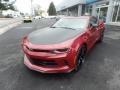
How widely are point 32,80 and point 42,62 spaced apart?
0.53m

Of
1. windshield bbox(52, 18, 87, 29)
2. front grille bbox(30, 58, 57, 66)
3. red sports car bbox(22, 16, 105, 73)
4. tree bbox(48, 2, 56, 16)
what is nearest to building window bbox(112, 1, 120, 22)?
windshield bbox(52, 18, 87, 29)

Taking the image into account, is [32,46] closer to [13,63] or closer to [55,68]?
[55,68]

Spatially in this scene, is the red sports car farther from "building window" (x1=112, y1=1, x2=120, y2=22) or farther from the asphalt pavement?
"building window" (x1=112, y1=1, x2=120, y2=22)

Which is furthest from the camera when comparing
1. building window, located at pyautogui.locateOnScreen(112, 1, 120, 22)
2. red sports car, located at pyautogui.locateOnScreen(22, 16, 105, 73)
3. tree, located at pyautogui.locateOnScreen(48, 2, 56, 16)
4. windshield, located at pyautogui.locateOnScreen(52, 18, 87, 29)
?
tree, located at pyautogui.locateOnScreen(48, 2, 56, 16)

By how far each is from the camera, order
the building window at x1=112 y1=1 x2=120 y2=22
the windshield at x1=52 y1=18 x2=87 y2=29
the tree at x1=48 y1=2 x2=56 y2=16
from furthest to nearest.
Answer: the tree at x1=48 y1=2 x2=56 y2=16
the building window at x1=112 y1=1 x2=120 y2=22
the windshield at x1=52 y1=18 x2=87 y2=29

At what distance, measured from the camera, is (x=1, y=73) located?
3.79 metres

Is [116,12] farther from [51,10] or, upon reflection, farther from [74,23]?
[51,10]

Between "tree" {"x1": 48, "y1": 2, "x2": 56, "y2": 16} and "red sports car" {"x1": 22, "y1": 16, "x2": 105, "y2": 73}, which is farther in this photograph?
"tree" {"x1": 48, "y1": 2, "x2": 56, "y2": 16}

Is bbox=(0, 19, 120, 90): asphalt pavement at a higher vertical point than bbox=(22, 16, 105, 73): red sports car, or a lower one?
lower

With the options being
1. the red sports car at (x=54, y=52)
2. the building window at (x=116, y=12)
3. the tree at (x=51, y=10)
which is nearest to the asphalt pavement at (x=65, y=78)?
the red sports car at (x=54, y=52)

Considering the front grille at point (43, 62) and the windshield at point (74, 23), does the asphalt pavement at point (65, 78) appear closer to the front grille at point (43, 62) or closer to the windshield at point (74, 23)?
the front grille at point (43, 62)

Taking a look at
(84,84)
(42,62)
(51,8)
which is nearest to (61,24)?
(42,62)

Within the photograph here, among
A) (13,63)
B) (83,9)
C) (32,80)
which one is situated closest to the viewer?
(32,80)

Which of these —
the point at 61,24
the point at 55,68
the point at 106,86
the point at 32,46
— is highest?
the point at 61,24
